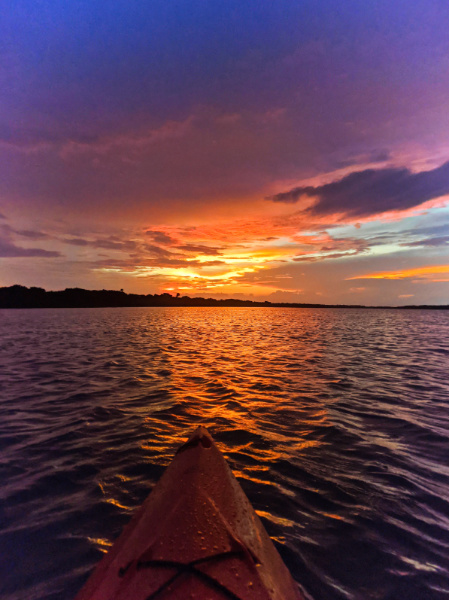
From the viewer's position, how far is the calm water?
3.22 meters

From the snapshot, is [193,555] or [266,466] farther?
[266,466]

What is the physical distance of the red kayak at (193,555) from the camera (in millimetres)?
2234

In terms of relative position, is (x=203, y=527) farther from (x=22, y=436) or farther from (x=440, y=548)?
(x=22, y=436)

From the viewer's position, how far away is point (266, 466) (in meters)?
5.14

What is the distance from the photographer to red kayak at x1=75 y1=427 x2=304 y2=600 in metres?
2.23

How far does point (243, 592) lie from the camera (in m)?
2.22

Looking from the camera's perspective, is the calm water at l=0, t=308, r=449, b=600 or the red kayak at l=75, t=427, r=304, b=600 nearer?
the red kayak at l=75, t=427, r=304, b=600

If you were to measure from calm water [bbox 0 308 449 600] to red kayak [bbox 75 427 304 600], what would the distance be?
64 centimetres

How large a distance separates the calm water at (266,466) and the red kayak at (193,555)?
64 cm

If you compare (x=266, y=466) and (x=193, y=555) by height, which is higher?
(x=193, y=555)

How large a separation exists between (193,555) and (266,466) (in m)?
3.00

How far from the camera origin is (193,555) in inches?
95.9

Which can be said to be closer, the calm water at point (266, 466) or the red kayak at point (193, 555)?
the red kayak at point (193, 555)

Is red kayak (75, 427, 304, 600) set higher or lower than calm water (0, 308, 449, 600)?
higher
